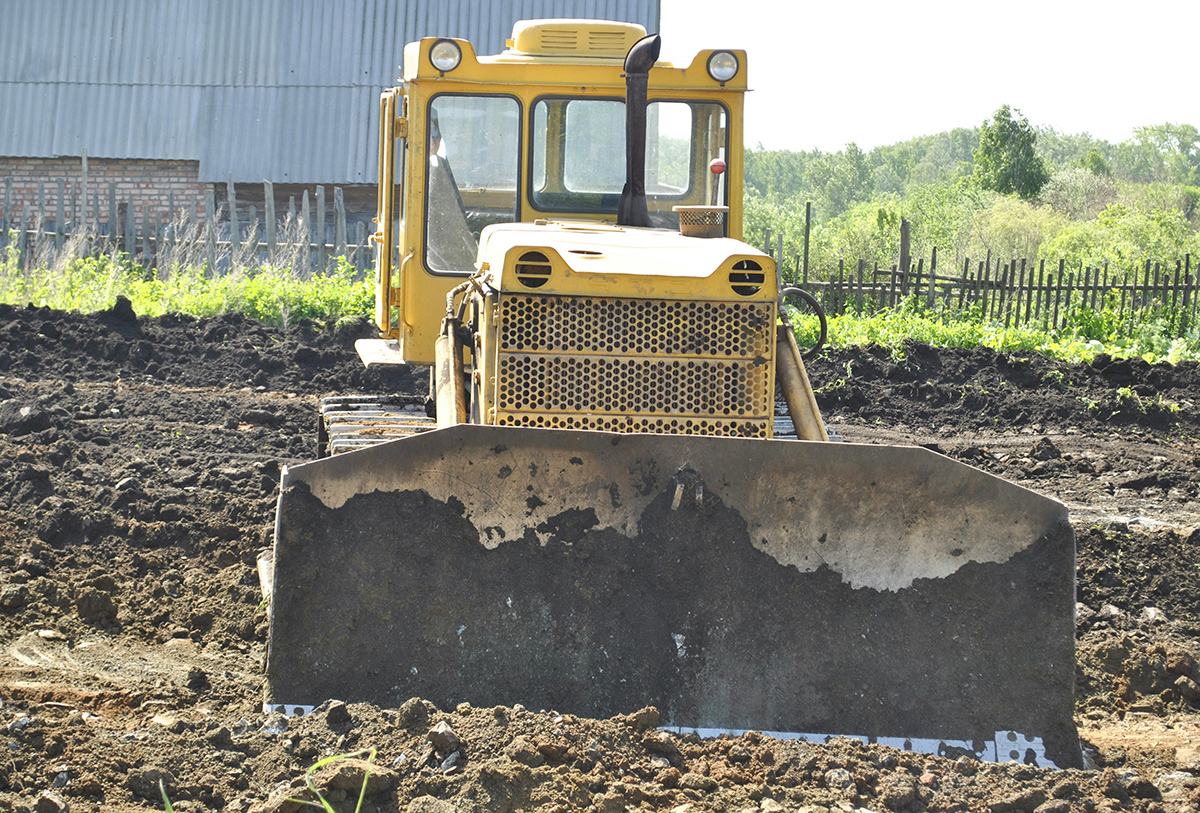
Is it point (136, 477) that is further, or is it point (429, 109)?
point (136, 477)

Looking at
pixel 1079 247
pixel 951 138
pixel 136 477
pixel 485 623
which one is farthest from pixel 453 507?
pixel 951 138

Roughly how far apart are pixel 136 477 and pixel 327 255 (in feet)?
38.0

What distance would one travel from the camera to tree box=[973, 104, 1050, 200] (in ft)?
181

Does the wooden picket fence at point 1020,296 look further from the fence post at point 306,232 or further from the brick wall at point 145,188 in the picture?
the brick wall at point 145,188

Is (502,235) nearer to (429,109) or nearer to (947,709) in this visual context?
(429,109)

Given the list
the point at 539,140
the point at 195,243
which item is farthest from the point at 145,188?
the point at 539,140

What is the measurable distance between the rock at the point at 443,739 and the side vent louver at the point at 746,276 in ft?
6.35

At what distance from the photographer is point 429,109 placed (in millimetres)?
5828

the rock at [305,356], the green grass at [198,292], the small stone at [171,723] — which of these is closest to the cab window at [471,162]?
the small stone at [171,723]

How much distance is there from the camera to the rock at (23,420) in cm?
903

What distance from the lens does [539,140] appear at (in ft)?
19.2

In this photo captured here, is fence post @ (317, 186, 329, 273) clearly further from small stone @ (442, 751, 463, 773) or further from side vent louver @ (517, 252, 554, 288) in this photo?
small stone @ (442, 751, 463, 773)

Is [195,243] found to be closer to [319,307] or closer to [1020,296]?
[319,307]

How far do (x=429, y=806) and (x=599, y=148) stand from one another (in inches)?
147
